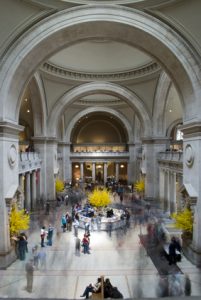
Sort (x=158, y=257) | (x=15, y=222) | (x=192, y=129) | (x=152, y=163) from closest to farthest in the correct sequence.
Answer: (x=192, y=129) < (x=15, y=222) < (x=158, y=257) < (x=152, y=163)

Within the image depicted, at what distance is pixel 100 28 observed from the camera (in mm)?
11602

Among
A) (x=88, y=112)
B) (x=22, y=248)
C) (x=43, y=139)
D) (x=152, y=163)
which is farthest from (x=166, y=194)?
(x=88, y=112)

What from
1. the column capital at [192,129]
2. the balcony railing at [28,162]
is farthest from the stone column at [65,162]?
the column capital at [192,129]

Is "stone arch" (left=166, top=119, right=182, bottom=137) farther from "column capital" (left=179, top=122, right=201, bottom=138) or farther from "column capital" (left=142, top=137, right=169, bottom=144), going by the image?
"column capital" (left=179, top=122, right=201, bottom=138)

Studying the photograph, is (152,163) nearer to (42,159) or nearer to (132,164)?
(42,159)

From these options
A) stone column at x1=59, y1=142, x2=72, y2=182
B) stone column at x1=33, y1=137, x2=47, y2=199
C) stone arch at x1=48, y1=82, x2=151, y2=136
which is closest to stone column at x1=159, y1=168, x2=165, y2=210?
stone arch at x1=48, y1=82, x2=151, y2=136

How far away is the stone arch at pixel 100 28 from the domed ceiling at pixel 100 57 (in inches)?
382

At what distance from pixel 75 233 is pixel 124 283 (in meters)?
6.02

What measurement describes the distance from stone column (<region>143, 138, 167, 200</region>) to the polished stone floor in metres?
8.46

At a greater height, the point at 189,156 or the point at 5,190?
the point at 189,156

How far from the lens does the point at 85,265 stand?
34.8 feet

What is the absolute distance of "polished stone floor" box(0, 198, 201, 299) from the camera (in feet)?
27.5

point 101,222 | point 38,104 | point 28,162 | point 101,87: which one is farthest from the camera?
point 101,87

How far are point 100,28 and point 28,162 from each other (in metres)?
10.2
